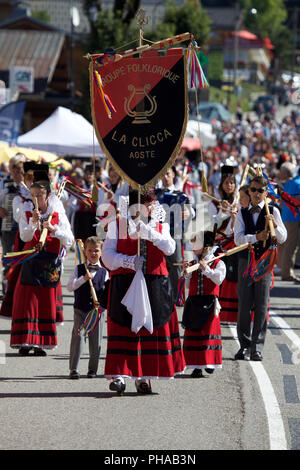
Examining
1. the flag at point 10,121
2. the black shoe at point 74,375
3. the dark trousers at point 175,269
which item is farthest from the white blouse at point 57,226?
the flag at point 10,121

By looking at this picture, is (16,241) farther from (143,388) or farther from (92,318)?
(143,388)

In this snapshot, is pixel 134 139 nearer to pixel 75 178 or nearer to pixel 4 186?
pixel 4 186

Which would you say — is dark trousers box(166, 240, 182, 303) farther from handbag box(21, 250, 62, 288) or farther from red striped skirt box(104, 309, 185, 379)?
red striped skirt box(104, 309, 185, 379)

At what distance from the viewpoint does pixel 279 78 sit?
132375mm

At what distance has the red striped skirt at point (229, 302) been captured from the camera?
11.8m

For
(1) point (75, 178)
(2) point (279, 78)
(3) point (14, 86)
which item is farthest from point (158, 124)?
(2) point (279, 78)

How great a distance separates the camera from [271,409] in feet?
26.3

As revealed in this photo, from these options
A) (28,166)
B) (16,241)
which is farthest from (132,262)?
(28,166)

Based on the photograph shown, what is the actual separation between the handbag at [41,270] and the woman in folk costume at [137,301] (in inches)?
70.1

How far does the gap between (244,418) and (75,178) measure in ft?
41.7

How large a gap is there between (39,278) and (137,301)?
204 cm

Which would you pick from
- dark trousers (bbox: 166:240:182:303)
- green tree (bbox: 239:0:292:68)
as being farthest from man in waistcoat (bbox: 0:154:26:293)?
green tree (bbox: 239:0:292:68)

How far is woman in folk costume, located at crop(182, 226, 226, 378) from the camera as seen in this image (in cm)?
935

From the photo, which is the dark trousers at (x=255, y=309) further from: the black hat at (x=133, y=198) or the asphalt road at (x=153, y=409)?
the black hat at (x=133, y=198)
